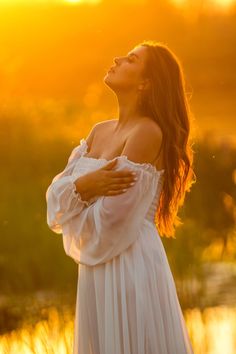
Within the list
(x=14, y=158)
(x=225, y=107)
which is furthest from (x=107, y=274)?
(x=225, y=107)

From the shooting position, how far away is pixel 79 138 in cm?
703

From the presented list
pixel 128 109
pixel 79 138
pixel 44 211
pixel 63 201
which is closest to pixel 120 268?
pixel 63 201

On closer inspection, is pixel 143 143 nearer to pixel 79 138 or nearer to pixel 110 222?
pixel 110 222

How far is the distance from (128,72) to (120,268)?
49 centimetres

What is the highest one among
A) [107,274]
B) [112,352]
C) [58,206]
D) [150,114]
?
[150,114]

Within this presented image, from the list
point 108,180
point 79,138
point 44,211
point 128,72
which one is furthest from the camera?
point 79,138

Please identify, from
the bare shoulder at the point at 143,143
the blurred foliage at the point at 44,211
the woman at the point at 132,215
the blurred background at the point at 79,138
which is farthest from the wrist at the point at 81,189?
the blurred foliage at the point at 44,211

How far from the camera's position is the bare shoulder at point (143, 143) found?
2.63 metres

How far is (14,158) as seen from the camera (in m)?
6.68

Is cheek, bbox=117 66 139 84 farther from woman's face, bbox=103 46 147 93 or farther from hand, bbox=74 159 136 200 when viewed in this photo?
hand, bbox=74 159 136 200

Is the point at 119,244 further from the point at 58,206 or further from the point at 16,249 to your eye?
the point at 16,249

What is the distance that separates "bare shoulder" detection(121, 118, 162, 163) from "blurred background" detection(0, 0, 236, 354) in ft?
4.36

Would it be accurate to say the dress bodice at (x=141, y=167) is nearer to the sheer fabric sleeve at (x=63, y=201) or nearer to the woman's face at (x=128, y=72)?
the sheer fabric sleeve at (x=63, y=201)

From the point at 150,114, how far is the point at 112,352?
1.96ft
